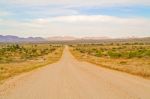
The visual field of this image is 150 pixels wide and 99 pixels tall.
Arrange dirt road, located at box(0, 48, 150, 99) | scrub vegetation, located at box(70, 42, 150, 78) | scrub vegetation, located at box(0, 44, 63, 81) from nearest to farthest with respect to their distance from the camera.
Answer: dirt road, located at box(0, 48, 150, 99) → scrub vegetation, located at box(70, 42, 150, 78) → scrub vegetation, located at box(0, 44, 63, 81)

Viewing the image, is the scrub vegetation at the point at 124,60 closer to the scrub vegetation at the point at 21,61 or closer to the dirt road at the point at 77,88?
the dirt road at the point at 77,88

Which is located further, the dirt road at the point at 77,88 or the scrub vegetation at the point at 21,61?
the scrub vegetation at the point at 21,61

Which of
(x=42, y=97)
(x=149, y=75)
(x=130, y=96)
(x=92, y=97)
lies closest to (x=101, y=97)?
(x=92, y=97)

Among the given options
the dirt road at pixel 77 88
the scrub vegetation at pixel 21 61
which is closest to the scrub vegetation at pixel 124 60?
the dirt road at pixel 77 88

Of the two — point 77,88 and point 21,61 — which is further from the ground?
point 77,88

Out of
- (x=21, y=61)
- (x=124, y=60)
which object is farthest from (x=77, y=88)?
(x=21, y=61)

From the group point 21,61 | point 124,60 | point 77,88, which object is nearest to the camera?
point 77,88

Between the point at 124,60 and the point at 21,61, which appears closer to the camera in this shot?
the point at 124,60

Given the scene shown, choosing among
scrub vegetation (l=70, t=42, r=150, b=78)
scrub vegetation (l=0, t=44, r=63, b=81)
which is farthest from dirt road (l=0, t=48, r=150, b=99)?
scrub vegetation (l=0, t=44, r=63, b=81)

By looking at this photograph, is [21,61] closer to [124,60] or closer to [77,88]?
[124,60]

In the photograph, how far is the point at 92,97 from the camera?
12383 mm

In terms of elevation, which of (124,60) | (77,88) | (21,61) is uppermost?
(77,88)

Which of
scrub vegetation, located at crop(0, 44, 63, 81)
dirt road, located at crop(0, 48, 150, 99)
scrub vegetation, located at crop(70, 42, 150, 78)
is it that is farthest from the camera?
scrub vegetation, located at crop(0, 44, 63, 81)

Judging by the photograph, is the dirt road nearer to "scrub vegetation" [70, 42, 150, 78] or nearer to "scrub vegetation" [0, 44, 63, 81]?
"scrub vegetation" [70, 42, 150, 78]
